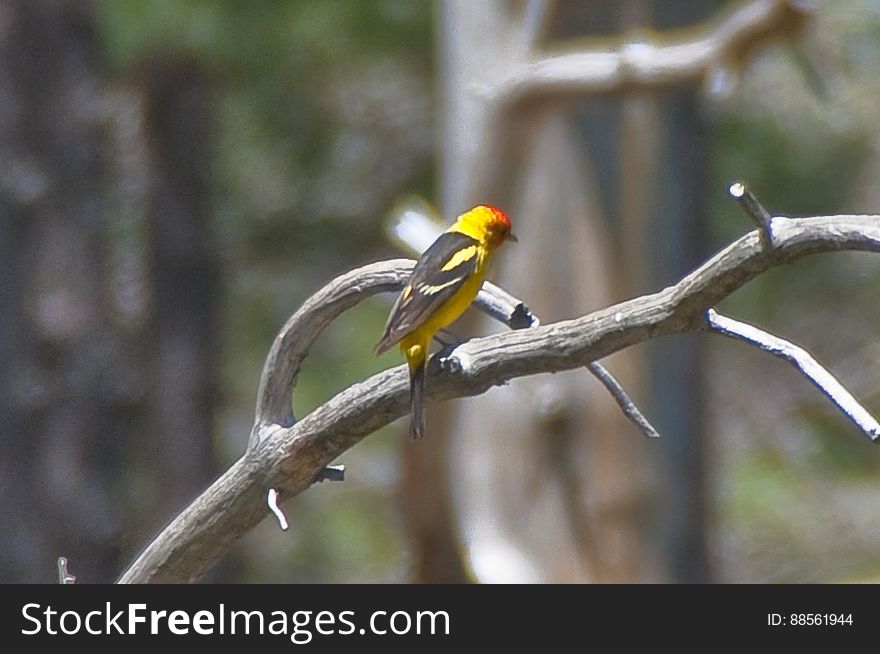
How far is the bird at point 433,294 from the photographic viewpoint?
3057mm

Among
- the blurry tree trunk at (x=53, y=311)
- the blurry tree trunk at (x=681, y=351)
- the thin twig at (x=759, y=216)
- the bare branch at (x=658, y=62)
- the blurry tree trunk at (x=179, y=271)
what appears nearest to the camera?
the thin twig at (x=759, y=216)

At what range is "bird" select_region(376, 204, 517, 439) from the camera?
10.0 ft

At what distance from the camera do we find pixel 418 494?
7309mm

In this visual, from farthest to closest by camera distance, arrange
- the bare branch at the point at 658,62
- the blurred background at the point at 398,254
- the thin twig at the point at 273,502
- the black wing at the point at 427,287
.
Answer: the blurred background at the point at 398,254 < the bare branch at the point at 658,62 < the black wing at the point at 427,287 < the thin twig at the point at 273,502

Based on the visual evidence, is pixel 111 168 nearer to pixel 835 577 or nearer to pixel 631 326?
pixel 835 577

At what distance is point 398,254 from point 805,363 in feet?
27.9

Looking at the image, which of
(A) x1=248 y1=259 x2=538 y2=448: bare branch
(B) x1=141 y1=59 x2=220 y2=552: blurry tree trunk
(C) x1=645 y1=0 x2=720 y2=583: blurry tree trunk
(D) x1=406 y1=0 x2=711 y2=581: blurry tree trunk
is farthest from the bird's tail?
(B) x1=141 y1=59 x2=220 y2=552: blurry tree trunk

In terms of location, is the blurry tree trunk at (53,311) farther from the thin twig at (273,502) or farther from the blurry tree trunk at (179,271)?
the thin twig at (273,502)

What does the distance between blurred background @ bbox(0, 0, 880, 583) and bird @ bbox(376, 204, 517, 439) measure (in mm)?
3398

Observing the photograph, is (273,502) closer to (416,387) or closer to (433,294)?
(416,387)

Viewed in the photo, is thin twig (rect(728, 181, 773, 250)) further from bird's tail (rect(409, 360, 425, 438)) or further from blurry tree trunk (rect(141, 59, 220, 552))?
blurry tree trunk (rect(141, 59, 220, 552))

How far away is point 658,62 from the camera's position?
6.51m

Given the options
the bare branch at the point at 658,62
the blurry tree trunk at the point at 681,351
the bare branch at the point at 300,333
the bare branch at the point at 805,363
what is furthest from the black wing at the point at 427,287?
the blurry tree trunk at the point at 681,351

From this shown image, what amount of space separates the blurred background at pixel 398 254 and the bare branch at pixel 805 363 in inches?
167
